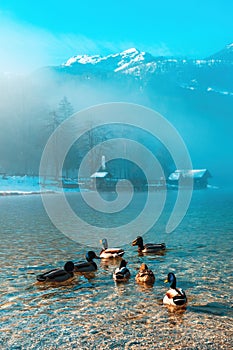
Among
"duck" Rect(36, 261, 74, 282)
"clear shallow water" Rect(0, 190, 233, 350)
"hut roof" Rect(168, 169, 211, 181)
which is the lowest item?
"clear shallow water" Rect(0, 190, 233, 350)

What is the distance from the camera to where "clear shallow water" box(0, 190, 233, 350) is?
7974 millimetres

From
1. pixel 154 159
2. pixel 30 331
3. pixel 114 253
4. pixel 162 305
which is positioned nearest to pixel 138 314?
pixel 162 305

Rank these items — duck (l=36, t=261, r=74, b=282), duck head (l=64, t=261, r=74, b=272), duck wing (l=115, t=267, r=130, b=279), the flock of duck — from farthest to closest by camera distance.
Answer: duck head (l=64, t=261, r=74, b=272) < duck wing (l=115, t=267, r=130, b=279) < duck (l=36, t=261, r=74, b=282) < the flock of duck

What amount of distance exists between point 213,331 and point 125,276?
475cm

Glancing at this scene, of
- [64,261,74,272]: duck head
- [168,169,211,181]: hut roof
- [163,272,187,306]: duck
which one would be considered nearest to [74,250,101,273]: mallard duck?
[64,261,74,272]: duck head

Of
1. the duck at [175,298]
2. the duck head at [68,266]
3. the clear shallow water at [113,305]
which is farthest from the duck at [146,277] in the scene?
the duck head at [68,266]

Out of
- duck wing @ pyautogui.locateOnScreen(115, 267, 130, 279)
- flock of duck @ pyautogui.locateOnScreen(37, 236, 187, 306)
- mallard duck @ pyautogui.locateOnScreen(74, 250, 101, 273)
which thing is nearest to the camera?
flock of duck @ pyautogui.locateOnScreen(37, 236, 187, 306)

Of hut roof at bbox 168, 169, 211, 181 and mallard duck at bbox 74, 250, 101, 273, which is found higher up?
hut roof at bbox 168, 169, 211, 181

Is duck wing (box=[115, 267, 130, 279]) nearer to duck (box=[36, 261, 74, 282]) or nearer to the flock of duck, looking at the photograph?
the flock of duck

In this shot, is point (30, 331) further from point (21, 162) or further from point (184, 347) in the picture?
point (21, 162)

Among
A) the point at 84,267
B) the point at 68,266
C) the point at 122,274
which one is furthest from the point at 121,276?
the point at 68,266

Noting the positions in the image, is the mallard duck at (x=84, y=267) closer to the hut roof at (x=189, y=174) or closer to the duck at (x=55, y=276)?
the duck at (x=55, y=276)

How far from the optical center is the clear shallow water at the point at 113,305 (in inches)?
314

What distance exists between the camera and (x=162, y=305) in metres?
10.0
